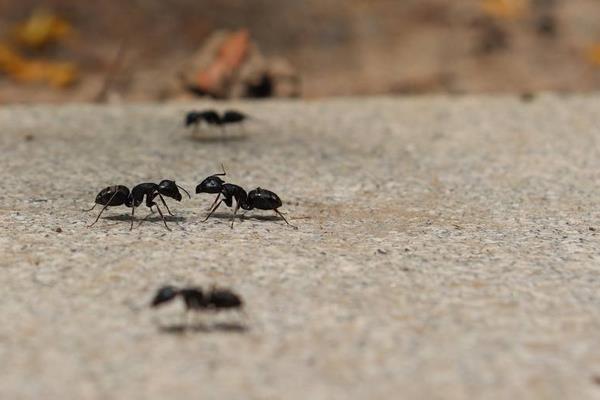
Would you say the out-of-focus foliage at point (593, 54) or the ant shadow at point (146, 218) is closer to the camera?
the ant shadow at point (146, 218)

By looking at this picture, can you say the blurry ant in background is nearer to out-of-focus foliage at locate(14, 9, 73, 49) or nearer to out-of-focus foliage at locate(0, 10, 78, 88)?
out-of-focus foliage at locate(0, 10, 78, 88)

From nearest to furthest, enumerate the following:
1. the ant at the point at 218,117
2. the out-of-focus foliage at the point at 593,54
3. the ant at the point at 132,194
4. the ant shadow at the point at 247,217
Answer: the ant at the point at 132,194 < the ant shadow at the point at 247,217 < the ant at the point at 218,117 < the out-of-focus foliage at the point at 593,54

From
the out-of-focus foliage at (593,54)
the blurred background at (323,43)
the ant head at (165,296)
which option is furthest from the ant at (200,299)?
the out-of-focus foliage at (593,54)

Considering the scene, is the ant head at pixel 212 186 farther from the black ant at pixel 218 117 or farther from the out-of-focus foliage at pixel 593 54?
the out-of-focus foliage at pixel 593 54

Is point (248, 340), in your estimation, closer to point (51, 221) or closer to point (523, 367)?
point (523, 367)

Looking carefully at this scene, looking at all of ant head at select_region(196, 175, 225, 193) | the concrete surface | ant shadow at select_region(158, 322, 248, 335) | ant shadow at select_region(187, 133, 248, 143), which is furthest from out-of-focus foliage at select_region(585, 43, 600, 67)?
ant shadow at select_region(158, 322, 248, 335)

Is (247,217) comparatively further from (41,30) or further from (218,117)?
(41,30)
